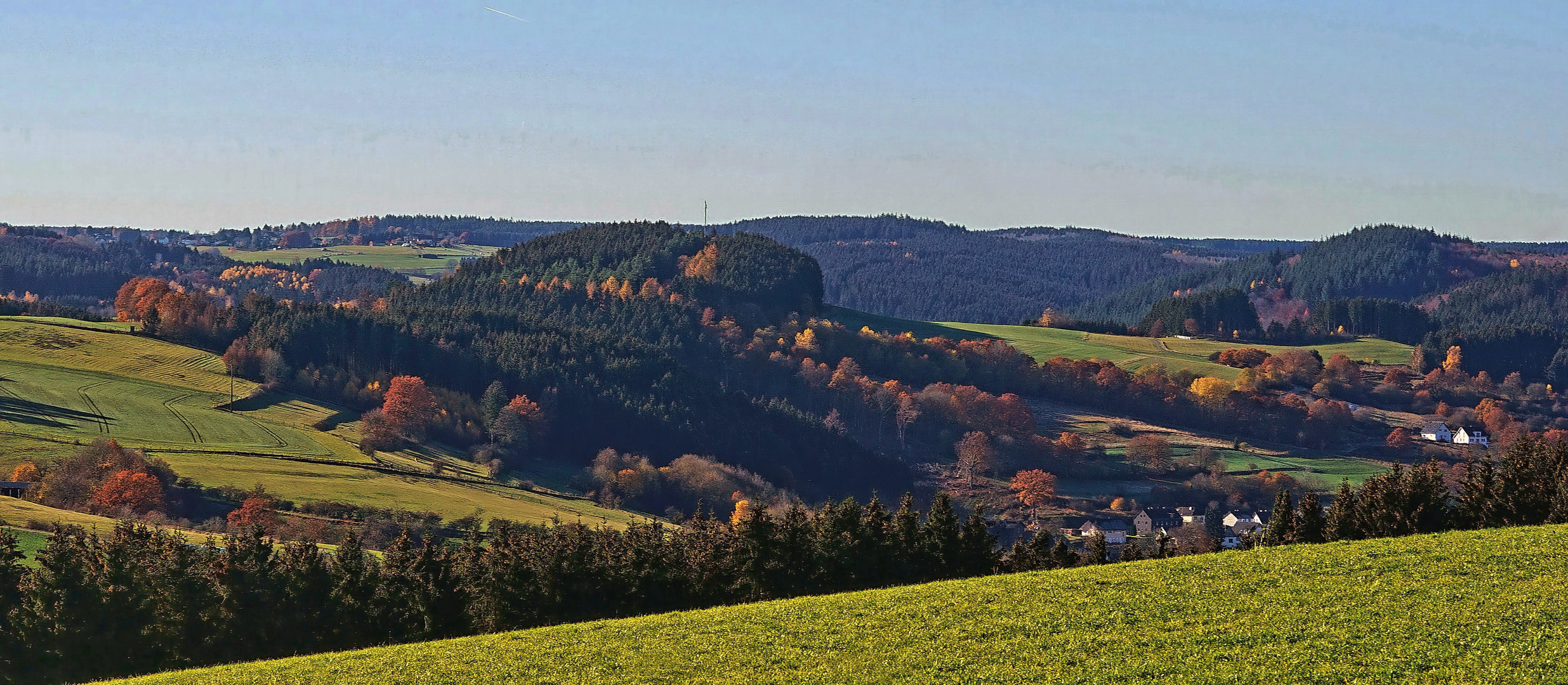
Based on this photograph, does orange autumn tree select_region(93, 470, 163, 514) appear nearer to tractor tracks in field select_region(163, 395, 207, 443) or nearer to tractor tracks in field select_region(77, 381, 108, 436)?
tractor tracks in field select_region(77, 381, 108, 436)

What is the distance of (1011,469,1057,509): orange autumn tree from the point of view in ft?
628

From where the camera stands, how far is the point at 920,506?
619 ft

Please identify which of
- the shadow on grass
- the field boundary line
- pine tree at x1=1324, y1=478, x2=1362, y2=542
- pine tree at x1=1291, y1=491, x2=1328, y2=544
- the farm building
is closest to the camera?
pine tree at x1=1324, y1=478, x2=1362, y2=542

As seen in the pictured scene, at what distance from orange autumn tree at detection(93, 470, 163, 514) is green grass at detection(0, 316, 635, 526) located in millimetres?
6586

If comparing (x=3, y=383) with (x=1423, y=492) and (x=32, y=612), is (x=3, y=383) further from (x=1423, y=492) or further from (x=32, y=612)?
(x=1423, y=492)

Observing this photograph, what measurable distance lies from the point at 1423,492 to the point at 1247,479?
144054 mm

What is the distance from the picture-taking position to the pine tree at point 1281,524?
6384 cm

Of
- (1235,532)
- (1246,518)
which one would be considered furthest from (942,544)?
(1246,518)

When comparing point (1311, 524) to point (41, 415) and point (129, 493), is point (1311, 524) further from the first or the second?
point (41, 415)

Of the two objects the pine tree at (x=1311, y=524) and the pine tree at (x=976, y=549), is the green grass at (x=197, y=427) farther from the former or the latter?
the pine tree at (x=1311, y=524)

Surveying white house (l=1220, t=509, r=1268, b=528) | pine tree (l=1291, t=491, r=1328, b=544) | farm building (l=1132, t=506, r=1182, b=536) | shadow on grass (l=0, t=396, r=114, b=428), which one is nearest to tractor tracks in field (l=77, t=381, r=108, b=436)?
shadow on grass (l=0, t=396, r=114, b=428)

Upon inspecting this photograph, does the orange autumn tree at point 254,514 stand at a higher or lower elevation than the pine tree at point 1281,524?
lower

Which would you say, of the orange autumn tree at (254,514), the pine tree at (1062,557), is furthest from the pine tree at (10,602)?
the orange autumn tree at (254,514)

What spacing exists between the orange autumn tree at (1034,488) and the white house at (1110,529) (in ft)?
47.0
